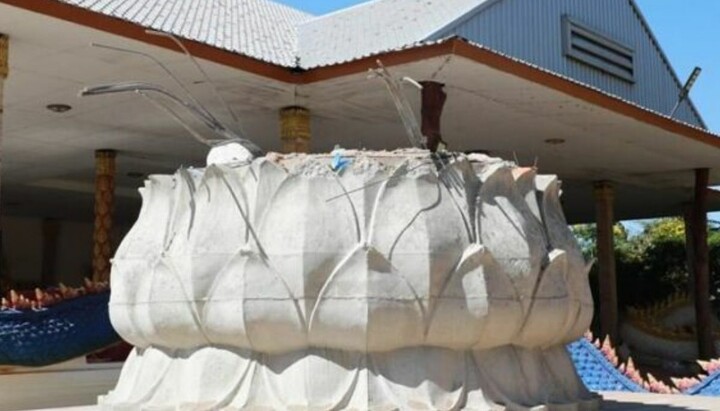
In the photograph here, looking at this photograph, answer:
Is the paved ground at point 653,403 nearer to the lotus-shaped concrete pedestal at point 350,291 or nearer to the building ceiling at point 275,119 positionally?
the lotus-shaped concrete pedestal at point 350,291

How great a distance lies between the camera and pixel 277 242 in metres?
4.49

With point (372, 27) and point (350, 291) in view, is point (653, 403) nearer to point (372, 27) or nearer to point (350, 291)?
point (350, 291)

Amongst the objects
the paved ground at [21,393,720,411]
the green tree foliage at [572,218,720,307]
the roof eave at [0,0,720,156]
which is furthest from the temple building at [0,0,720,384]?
the green tree foliage at [572,218,720,307]

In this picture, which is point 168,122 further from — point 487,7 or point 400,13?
point 487,7

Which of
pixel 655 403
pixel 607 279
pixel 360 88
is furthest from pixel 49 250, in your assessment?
pixel 655 403

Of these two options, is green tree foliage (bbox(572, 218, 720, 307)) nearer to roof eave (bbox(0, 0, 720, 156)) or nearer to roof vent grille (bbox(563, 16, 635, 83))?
roof vent grille (bbox(563, 16, 635, 83))

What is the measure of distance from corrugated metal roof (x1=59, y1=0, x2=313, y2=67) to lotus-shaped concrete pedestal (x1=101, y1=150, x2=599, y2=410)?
4.59m

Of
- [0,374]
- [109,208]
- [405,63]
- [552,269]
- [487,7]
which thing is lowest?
[0,374]

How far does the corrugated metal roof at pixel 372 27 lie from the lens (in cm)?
1123

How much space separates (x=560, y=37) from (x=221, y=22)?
4986 mm

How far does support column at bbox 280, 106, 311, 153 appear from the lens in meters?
11.4

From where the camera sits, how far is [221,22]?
11.6 metres

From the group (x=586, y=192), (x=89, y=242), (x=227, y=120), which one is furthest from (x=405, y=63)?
(x=89, y=242)

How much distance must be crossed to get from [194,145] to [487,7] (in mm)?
5038
